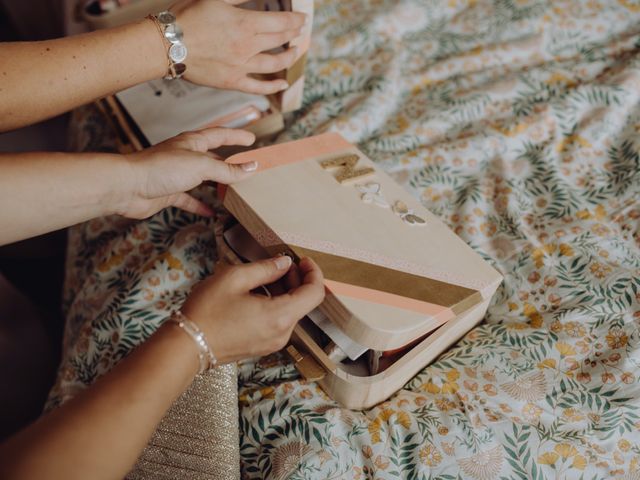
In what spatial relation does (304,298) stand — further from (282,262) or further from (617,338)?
(617,338)

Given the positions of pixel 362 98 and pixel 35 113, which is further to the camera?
pixel 362 98

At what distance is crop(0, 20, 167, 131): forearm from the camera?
26.1 inches

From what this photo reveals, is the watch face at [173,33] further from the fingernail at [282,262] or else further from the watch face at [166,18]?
the fingernail at [282,262]

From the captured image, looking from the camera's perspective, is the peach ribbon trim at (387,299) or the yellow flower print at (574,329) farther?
the yellow flower print at (574,329)

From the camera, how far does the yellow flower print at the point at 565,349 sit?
0.70 m

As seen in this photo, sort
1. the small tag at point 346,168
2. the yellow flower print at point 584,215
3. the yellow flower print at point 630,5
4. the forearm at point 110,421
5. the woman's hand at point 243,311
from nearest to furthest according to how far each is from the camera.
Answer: the forearm at point 110,421 < the woman's hand at point 243,311 < the small tag at point 346,168 < the yellow flower print at point 584,215 < the yellow flower print at point 630,5

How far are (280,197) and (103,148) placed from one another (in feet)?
1.67

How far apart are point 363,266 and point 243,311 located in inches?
6.4

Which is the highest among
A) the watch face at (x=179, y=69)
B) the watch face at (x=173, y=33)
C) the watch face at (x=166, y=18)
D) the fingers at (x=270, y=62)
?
the watch face at (x=166, y=18)

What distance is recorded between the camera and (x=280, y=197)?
68 cm

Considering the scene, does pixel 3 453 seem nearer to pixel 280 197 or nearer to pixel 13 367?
pixel 280 197

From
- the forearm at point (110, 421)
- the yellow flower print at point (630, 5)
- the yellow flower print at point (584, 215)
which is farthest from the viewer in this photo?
the yellow flower print at point (630, 5)

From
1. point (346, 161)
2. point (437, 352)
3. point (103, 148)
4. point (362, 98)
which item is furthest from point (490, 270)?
point (103, 148)

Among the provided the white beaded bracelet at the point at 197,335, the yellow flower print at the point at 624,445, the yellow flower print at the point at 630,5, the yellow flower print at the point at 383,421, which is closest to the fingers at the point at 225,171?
the white beaded bracelet at the point at 197,335
